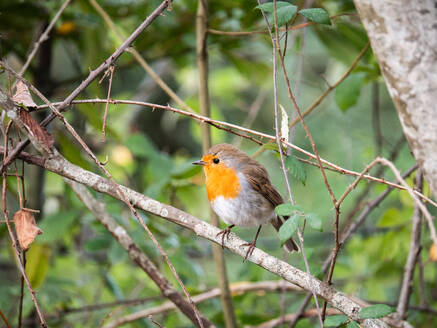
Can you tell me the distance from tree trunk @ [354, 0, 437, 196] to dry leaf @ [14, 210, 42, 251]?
4.47 feet

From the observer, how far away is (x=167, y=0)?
6.22ft

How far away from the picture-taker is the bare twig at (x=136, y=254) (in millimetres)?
2320

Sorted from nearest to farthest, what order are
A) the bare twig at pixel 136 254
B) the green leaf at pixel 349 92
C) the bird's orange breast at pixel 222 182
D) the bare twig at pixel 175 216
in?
the bare twig at pixel 175 216, the bare twig at pixel 136 254, the green leaf at pixel 349 92, the bird's orange breast at pixel 222 182

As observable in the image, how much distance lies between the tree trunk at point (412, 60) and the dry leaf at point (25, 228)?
4.47ft

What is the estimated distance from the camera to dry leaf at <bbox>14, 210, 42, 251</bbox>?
6.45 feet

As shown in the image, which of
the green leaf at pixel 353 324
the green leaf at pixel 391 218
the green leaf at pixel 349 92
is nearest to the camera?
the green leaf at pixel 353 324

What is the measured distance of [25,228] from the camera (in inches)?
78.4

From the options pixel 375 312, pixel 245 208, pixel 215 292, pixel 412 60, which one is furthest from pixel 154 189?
pixel 412 60

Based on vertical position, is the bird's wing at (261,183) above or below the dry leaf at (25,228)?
below

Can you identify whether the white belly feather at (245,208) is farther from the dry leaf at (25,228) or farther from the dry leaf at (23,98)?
the dry leaf at (23,98)

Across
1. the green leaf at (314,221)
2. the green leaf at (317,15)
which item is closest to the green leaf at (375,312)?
the green leaf at (314,221)

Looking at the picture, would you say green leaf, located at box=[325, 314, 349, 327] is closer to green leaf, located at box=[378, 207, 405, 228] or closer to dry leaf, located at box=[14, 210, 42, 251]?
dry leaf, located at box=[14, 210, 42, 251]

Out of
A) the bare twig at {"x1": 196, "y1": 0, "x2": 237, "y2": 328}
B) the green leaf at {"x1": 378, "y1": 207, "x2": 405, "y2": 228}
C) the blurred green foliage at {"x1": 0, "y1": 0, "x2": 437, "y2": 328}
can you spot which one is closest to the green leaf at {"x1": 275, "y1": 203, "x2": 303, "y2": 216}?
the blurred green foliage at {"x1": 0, "y1": 0, "x2": 437, "y2": 328}

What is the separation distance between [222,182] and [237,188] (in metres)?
0.09
